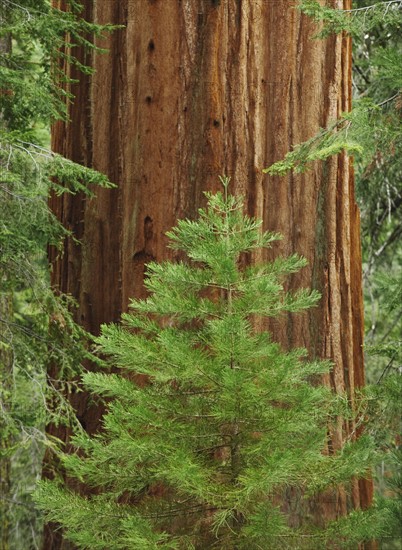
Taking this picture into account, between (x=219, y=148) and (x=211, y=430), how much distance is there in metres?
1.85

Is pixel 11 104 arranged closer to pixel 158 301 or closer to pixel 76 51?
pixel 76 51

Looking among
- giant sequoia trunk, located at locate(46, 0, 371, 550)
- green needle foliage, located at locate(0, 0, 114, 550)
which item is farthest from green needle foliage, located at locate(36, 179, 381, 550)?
green needle foliage, located at locate(0, 0, 114, 550)

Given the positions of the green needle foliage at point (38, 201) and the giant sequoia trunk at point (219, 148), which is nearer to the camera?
the giant sequoia trunk at point (219, 148)

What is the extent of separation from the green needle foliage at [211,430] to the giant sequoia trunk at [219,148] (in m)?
1.27

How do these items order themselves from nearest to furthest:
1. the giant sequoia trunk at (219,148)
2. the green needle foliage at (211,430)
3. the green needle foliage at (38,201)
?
the green needle foliage at (211,430), the giant sequoia trunk at (219,148), the green needle foliage at (38,201)

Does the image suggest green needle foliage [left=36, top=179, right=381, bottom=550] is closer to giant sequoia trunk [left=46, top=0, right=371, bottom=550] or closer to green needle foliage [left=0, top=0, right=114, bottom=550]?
giant sequoia trunk [left=46, top=0, right=371, bottom=550]

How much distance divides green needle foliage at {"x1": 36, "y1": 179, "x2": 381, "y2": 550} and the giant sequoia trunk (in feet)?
4.16

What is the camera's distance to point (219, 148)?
196 inches

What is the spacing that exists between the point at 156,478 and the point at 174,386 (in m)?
0.40

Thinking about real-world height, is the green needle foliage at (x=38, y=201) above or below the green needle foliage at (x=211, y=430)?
above

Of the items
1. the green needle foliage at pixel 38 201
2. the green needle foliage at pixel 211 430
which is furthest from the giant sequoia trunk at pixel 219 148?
the green needle foliage at pixel 211 430

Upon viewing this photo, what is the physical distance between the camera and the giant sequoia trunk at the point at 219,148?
5.01m

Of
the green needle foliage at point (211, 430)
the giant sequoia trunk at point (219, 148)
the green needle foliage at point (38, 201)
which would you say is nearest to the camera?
the green needle foliage at point (211, 430)

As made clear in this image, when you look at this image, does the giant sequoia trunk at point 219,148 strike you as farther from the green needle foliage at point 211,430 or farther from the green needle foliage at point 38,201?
the green needle foliage at point 211,430
